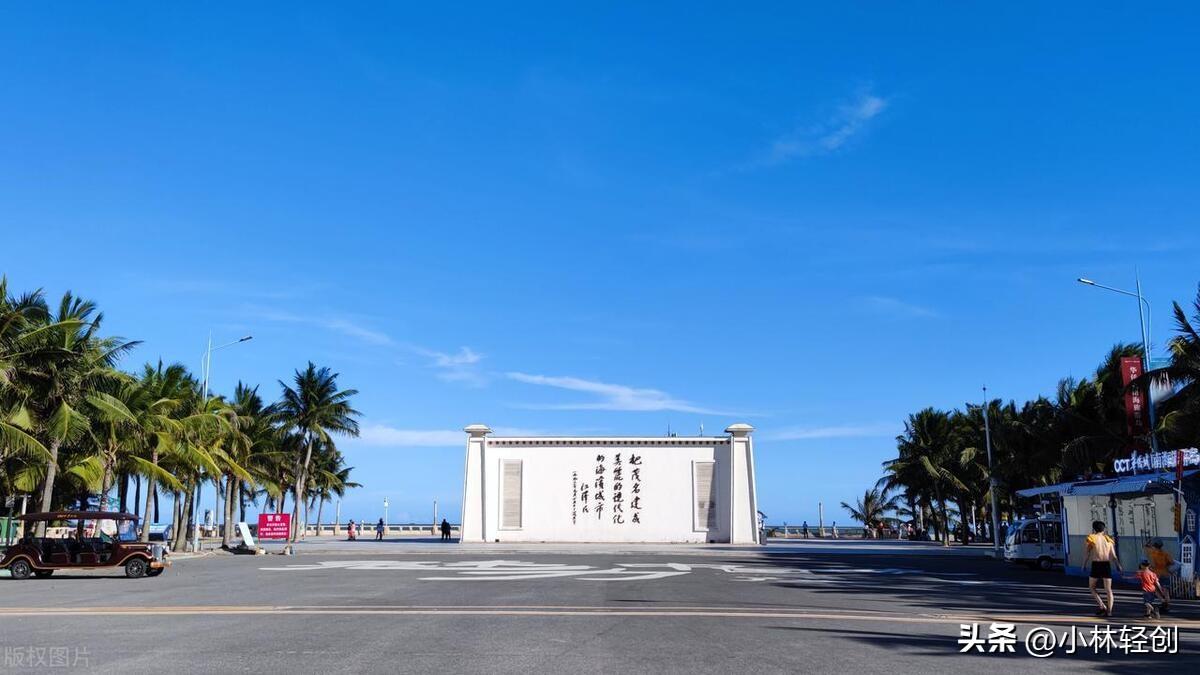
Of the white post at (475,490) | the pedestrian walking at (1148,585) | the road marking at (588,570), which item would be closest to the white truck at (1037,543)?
the road marking at (588,570)

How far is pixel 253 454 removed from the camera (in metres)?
53.7

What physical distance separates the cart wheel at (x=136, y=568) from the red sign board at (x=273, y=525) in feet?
60.1

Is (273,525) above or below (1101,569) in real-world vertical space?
below

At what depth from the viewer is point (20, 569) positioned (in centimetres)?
2450

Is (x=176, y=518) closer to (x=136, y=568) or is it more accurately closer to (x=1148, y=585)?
(x=136, y=568)

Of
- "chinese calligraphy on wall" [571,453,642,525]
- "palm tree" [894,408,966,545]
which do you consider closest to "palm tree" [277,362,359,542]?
"chinese calligraphy on wall" [571,453,642,525]

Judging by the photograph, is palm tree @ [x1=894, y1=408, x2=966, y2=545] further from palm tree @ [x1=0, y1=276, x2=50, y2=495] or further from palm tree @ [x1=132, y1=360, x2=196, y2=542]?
palm tree @ [x1=0, y1=276, x2=50, y2=495]

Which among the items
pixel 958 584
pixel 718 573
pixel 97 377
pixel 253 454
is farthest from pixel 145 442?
pixel 958 584

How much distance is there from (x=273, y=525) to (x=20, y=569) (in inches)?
744

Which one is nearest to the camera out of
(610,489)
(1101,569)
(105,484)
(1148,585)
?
(1148,585)

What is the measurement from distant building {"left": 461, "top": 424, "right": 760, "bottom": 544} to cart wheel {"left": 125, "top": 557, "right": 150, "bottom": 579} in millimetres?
24292

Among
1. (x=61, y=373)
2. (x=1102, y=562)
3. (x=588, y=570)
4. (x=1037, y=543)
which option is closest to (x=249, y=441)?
(x=61, y=373)

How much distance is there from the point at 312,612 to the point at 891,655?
9.54 m

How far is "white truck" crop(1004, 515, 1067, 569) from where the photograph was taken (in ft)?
110
